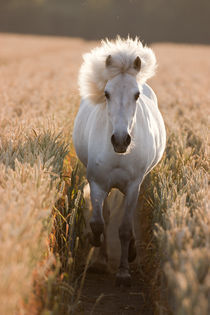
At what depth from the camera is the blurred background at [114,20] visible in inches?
2928

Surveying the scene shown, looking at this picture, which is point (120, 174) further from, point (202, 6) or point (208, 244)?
point (202, 6)

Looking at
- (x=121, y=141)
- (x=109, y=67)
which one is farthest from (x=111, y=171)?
(x=109, y=67)

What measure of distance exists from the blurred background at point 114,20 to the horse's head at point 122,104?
2760 inches

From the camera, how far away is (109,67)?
424 cm

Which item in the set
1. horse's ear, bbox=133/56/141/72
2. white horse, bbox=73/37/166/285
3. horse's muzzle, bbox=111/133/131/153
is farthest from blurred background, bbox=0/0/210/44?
horse's muzzle, bbox=111/133/131/153

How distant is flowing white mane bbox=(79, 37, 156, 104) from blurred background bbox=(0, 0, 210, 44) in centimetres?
6957

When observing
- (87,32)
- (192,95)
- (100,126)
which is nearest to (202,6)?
(87,32)

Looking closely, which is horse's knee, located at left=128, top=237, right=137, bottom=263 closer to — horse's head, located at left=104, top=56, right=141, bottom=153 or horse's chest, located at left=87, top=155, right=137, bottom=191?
horse's chest, located at left=87, top=155, right=137, bottom=191

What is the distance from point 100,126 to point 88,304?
1724 millimetres

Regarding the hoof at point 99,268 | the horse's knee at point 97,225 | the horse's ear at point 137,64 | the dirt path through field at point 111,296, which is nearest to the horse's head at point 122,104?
the horse's ear at point 137,64

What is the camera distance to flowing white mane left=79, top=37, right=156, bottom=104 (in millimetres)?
4227

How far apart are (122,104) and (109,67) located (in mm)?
487

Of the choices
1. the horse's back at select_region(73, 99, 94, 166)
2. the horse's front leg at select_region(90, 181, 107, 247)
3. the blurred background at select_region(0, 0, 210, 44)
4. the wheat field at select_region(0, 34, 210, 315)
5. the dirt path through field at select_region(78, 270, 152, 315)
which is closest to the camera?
the wheat field at select_region(0, 34, 210, 315)

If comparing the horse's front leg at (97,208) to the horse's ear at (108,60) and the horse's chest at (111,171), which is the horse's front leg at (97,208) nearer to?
the horse's chest at (111,171)
